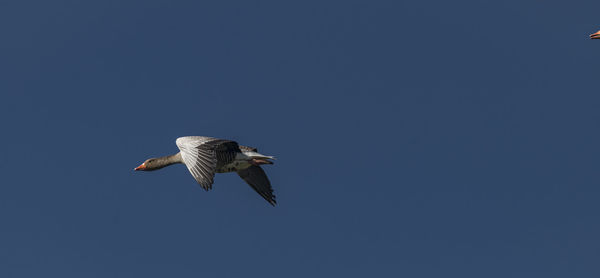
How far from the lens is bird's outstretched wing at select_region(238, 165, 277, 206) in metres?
38.2

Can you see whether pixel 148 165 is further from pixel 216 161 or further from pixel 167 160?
pixel 216 161

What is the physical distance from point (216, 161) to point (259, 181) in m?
5.20

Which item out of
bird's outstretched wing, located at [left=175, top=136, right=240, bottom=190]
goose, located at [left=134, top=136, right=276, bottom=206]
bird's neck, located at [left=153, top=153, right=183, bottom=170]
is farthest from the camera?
bird's neck, located at [left=153, top=153, right=183, bottom=170]

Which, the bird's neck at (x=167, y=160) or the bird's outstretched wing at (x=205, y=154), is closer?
the bird's outstretched wing at (x=205, y=154)

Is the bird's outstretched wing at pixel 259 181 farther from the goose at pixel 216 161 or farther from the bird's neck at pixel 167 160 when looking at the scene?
the bird's neck at pixel 167 160

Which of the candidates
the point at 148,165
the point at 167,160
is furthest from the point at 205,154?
the point at 148,165

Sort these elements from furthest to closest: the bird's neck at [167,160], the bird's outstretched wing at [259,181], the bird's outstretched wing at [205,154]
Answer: the bird's outstretched wing at [259,181], the bird's neck at [167,160], the bird's outstretched wing at [205,154]

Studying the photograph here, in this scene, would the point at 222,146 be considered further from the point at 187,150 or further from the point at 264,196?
the point at 264,196

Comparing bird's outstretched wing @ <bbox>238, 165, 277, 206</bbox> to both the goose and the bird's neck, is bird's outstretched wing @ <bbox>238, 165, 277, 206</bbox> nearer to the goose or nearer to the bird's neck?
the goose

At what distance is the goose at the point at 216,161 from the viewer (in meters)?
33.0

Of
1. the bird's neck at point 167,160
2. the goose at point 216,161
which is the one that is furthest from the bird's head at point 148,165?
the bird's neck at point 167,160

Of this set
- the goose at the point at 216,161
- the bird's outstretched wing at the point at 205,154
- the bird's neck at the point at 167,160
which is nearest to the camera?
the bird's outstretched wing at the point at 205,154

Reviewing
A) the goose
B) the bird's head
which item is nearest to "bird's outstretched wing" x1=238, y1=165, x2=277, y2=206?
the goose

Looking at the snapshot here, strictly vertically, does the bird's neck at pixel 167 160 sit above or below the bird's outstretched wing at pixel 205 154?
above
